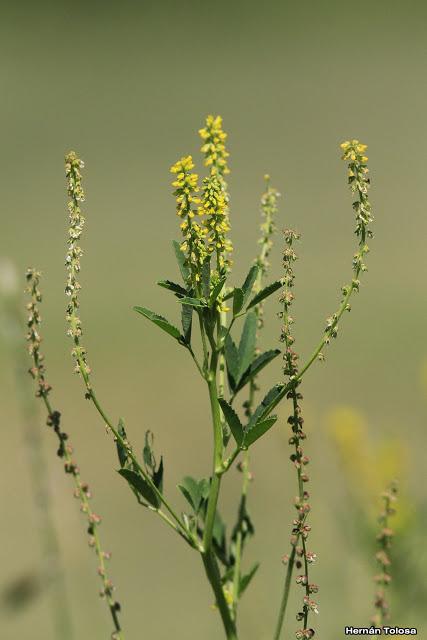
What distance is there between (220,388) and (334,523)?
118 centimetres

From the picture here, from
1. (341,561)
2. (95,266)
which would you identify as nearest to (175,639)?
(341,561)

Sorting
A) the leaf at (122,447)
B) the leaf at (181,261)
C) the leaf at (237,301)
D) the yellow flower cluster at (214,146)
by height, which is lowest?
the leaf at (122,447)

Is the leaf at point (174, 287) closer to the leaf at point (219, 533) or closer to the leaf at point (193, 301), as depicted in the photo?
the leaf at point (193, 301)

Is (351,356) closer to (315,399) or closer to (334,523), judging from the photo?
(315,399)

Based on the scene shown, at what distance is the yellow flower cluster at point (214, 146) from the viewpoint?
2.07ft

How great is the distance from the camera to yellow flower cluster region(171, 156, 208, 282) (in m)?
0.56

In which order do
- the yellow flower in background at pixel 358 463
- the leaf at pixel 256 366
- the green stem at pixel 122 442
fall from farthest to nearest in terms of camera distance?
the yellow flower in background at pixel 358 463 → the leaf at pixel 256 366 → the green stem at pixel 122 442

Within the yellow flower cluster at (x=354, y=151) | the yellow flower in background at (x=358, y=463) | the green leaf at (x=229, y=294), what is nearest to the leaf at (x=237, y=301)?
the green leaf at (x=229, y=294)

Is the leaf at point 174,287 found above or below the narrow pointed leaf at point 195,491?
above

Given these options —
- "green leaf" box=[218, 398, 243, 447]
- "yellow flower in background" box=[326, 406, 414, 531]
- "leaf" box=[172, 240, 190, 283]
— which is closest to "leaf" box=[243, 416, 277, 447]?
"green leaf" box=[218, 398, 243, 447]

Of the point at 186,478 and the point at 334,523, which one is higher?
the point at 334,523

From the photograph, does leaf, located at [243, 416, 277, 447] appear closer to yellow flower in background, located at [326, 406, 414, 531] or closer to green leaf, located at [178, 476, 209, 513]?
green leaf, located at [178, 476, 209, 513]

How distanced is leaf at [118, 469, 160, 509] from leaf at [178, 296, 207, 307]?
0.11 m

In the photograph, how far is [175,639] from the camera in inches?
87.5
